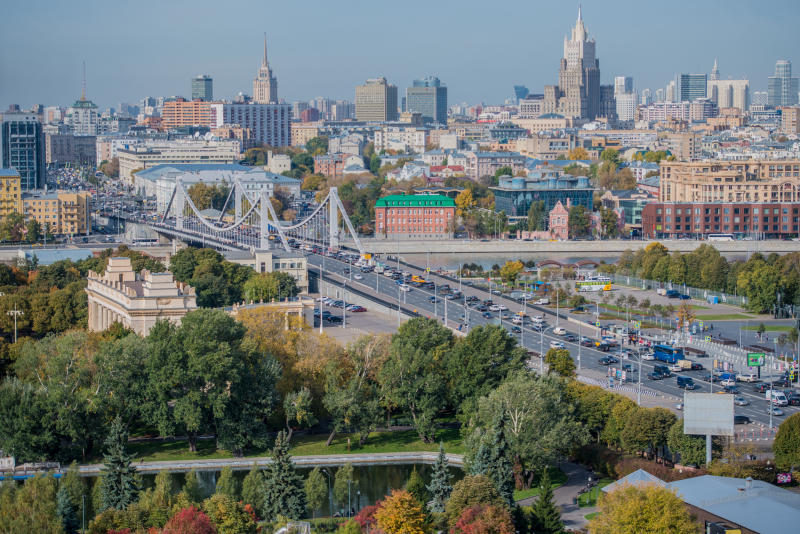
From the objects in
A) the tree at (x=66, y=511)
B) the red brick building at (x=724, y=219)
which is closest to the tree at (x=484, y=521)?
the tree at (x=66, y=511)

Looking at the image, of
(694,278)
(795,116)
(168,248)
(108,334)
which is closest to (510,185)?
(168,248)

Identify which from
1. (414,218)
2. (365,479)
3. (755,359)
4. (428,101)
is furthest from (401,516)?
(428,101)

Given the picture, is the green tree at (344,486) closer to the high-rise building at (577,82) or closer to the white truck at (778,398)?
the white truck at (778,398)

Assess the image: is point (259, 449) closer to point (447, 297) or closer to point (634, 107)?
point (447, 297)

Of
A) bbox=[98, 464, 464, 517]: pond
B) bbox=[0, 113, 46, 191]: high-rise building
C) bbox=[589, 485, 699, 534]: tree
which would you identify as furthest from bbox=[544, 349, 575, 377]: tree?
bbox=[0, 113, 46, 191]: high-rise building

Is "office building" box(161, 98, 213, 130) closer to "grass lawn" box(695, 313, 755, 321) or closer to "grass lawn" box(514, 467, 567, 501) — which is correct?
"grass lawn" box(695, 313, 755, 321)

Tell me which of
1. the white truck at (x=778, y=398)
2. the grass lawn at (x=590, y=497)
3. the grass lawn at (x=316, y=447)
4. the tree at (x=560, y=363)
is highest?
the tree at (x=560, y=363)
